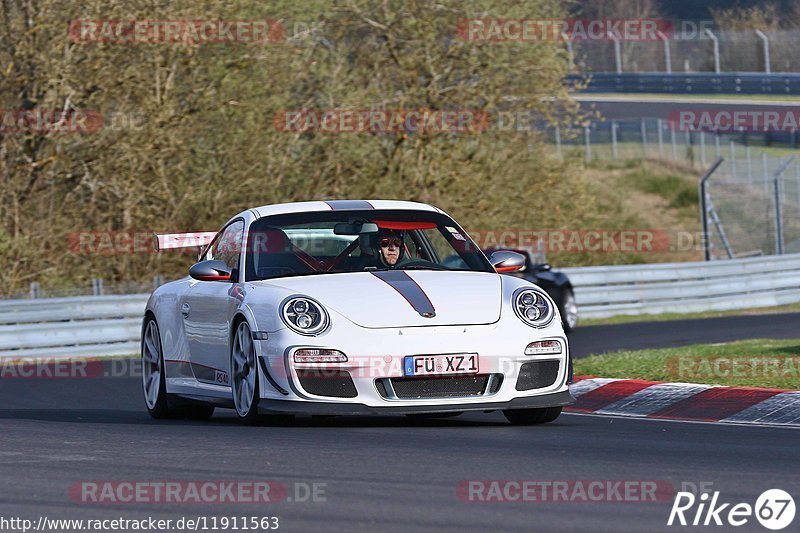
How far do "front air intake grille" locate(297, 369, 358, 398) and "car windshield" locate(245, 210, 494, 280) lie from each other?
1035 mm

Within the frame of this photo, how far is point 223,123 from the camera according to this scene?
90.3 feet

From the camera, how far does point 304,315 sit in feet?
29.5

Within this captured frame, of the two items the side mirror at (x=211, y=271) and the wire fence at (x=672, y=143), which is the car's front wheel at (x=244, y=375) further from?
the wire fence at (x=672, y=143)

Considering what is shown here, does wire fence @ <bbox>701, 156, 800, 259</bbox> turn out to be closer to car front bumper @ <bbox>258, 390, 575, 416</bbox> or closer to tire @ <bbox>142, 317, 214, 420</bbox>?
tire @ <bbox>142, 317, 214, 420</bbox>

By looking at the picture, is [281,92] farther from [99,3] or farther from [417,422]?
[417,422]

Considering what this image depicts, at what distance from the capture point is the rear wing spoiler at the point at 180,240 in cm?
1077

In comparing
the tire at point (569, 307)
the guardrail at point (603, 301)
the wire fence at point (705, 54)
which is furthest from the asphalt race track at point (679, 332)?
the wire fence at point (705, 54)

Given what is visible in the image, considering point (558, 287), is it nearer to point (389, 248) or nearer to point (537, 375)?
point (389, 248)

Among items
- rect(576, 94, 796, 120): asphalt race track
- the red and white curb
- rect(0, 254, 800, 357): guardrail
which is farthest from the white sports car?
rect(576, 94, 796, 120): asphalt race track

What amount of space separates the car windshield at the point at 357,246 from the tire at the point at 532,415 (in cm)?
102

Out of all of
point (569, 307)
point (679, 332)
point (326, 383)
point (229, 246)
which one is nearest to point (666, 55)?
point (569, 307)

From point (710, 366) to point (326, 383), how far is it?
180 inches

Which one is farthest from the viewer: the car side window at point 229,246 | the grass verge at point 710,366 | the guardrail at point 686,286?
the guardrail at point 686,286

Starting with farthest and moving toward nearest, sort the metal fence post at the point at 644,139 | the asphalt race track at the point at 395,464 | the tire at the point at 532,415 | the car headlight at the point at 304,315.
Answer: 1. the metal fence post at the point at 644,139
2. the tire at the point at 532,415
3. the car headlight at the point at 304,315
4. the asphalt race track at the point at 395,464
